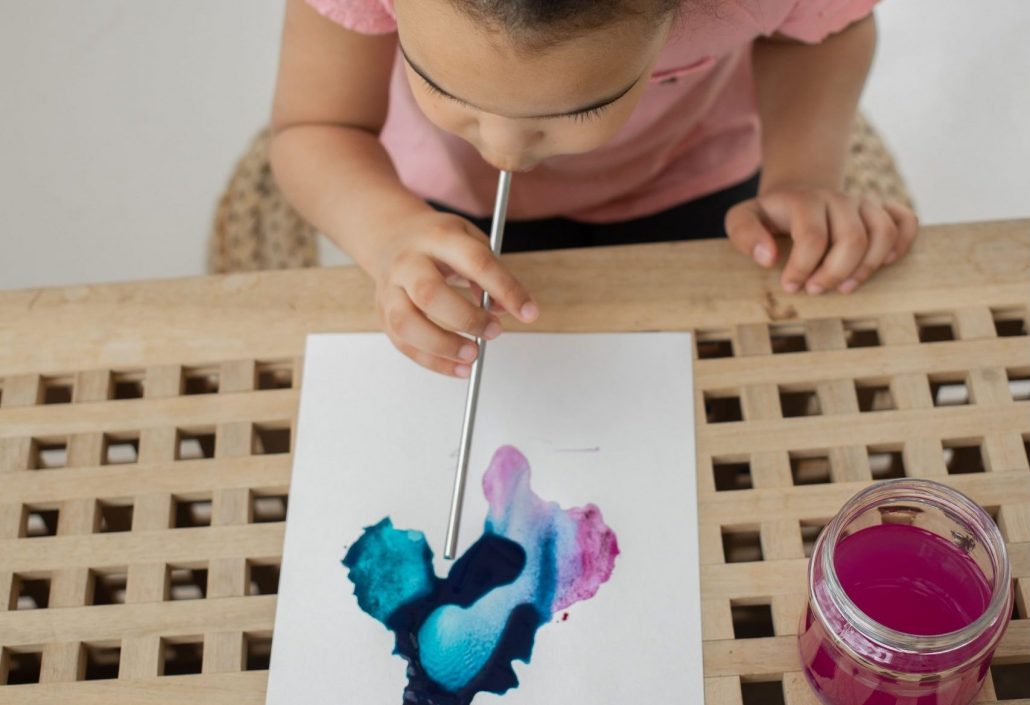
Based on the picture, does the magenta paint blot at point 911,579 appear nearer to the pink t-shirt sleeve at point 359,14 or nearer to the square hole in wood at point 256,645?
the square hole in wood at point 256,645

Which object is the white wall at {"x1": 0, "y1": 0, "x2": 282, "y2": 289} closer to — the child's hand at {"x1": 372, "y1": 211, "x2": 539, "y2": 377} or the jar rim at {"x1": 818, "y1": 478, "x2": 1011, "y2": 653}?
the child's hand at {"x1": 372, "y1": 211, "x2": 539, "y2": 377}

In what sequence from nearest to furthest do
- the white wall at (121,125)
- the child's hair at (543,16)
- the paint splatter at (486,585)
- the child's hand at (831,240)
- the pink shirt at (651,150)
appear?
the child's hair at (543,16)
the paint splatter at (486,585)
the child's hand at (831,240)
the pink shirt at (651,150)
the white wall at (121,125)

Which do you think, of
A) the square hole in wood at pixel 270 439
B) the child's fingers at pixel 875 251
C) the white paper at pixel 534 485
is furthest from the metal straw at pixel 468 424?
the child's fingers at pixel 875 251

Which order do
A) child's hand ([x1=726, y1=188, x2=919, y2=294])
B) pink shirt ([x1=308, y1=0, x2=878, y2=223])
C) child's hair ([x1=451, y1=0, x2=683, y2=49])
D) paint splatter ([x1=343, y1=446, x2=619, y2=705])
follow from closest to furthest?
child's hair ([x1=451, y1=0, x2=683, y2=49]) < paint splatter ([x1=343, y1=446, x2=619, y2=705]) < child's hand ([x1=726, y1=188, x2=919, y2=294]) < pink shirt ([x1=308, y1=0, x2=878, y2=223])

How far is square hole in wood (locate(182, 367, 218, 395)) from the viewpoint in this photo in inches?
25.0

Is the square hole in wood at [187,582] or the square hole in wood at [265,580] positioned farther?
the square hole in wood at [265,580]

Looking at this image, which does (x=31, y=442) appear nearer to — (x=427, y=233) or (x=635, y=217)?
(x=427, y=233)

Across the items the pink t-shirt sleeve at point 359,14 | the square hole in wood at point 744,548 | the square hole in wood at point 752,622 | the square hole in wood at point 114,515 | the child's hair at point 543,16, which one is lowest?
the square hole in wood at point 752,622

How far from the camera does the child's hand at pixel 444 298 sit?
585 millimetres

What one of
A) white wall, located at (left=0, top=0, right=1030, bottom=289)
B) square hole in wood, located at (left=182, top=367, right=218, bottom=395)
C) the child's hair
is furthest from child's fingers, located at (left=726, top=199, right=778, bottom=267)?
white wall, located at (left=0, top=0, right=1030, bottom=289)

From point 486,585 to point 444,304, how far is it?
157mm

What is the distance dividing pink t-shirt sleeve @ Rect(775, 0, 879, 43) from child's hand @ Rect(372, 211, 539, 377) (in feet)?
0.99

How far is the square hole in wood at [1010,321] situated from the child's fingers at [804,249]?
0.36ft

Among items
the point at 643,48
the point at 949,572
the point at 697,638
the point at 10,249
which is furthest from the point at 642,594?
the point at 10,249
